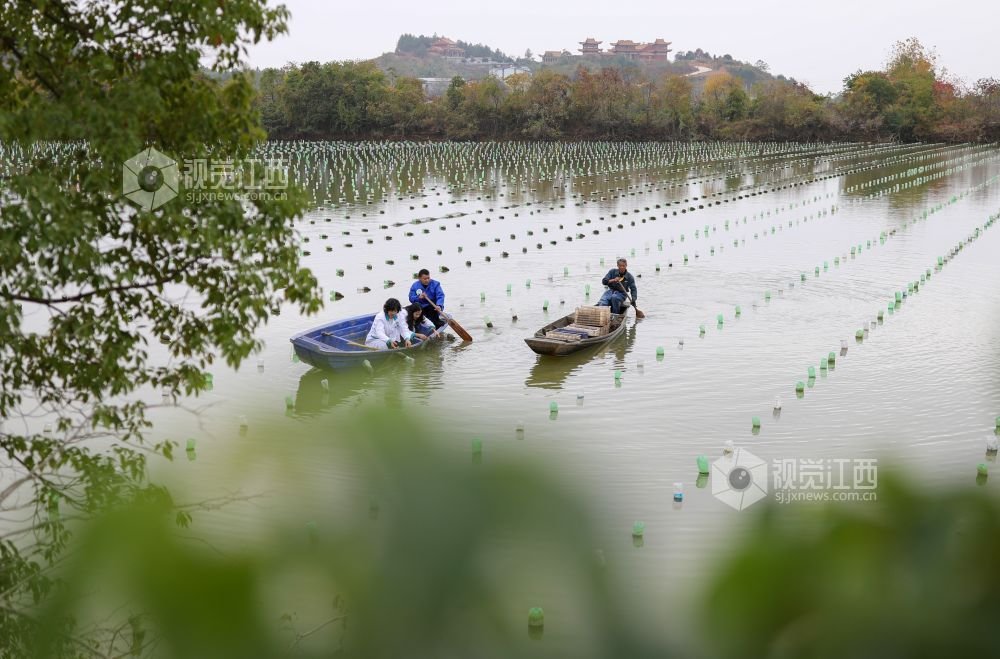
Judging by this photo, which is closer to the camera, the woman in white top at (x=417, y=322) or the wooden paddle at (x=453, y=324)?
the woman in white top at (x=417, y=322)

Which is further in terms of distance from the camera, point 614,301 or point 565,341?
point 614,301

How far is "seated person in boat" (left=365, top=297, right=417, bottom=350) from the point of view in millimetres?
14719

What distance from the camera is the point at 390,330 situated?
1492 cm

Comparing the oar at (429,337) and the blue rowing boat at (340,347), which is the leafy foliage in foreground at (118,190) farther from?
the oar at (429,337)

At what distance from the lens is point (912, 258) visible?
25.7 m

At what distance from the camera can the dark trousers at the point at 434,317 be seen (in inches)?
633

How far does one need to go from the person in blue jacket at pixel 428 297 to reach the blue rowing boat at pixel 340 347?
808 millimetres

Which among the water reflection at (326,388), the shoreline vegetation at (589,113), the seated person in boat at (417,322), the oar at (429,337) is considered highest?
the shoreline vegetation at (589,113)

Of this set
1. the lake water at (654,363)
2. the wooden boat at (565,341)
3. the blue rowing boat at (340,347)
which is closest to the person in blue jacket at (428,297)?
the lake water at (654,363)

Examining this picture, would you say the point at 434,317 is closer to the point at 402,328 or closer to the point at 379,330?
the point at 402,328

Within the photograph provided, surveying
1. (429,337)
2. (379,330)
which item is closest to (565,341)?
(429,337)

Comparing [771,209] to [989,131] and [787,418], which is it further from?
[989,131]

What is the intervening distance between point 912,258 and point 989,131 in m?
65.5

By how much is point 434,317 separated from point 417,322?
0.35 m
